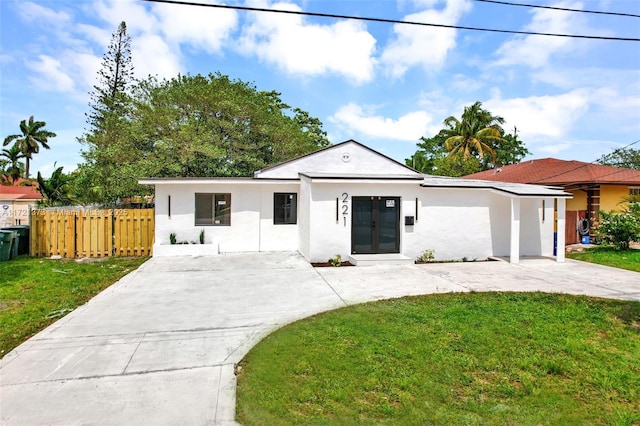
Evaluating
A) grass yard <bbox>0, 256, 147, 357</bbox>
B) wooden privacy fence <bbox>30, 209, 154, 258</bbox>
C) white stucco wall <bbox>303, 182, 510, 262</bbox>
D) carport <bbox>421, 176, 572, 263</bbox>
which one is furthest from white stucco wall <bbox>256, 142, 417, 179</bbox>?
grass yard <bbox>0, 256, 147, 357</bbox>

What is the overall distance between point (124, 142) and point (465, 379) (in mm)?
18729

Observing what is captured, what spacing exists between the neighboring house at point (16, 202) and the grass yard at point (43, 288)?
80.1ft

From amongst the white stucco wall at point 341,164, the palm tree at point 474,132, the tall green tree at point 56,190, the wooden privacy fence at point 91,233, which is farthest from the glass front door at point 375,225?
the palm tree at point 474,132

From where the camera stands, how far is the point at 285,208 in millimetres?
12375

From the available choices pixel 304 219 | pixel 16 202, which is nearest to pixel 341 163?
pixel 304 219

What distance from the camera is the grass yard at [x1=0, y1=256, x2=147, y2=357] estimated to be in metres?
5.13

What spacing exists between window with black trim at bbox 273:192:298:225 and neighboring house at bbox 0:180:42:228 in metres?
27.5

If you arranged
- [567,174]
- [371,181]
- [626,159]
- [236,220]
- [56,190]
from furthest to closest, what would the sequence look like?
1. [626,159]
2. [56,190]
3. [567,174]
4. [236,220]
5. [371,181]

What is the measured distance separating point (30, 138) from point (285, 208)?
163 feet

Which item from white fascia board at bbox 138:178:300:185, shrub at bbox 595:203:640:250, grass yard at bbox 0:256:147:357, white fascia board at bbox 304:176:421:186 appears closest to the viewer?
grass yard at bbox 0:256:147:357

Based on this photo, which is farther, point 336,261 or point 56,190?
point 56,190

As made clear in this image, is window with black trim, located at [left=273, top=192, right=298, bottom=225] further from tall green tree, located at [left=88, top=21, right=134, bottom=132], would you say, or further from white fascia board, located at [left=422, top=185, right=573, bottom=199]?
tall green tree, located at [left=88, top=21, right=134, bottom=132]

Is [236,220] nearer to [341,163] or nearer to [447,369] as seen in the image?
[341,163]

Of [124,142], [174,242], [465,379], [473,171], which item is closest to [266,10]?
[465,379]
